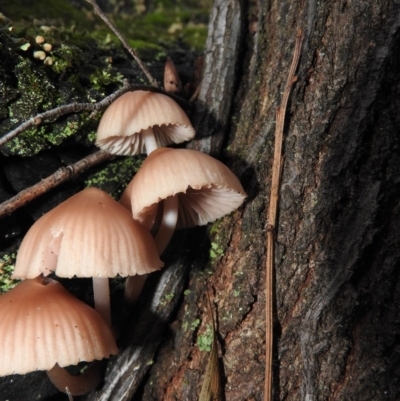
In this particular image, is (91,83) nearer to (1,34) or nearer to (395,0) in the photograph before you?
(1,34)

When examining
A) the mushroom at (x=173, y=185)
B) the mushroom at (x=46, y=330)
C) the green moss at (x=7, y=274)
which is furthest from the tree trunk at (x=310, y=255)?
the green moss at (x=7, y=274)

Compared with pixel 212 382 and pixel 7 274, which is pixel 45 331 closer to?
pixel 7 274

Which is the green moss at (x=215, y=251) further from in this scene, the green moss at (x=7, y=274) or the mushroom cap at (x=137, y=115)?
the green moss at (x=7, y=274)

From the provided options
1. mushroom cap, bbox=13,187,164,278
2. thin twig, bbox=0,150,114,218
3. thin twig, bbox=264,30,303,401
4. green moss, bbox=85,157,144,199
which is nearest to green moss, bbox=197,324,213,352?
thin twig, bbox=264,30,303,401

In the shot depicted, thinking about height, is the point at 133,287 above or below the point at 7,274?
below

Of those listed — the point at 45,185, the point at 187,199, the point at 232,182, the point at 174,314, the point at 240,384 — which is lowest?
the point at 240,384

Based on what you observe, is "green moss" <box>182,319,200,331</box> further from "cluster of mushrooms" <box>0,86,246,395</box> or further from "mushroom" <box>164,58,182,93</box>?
"mushroom" <box>164,58,182,93</box>

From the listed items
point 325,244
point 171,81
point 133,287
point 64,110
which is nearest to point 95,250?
point 133,287

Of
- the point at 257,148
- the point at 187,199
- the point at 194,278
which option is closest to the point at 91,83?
the point at 187,199
